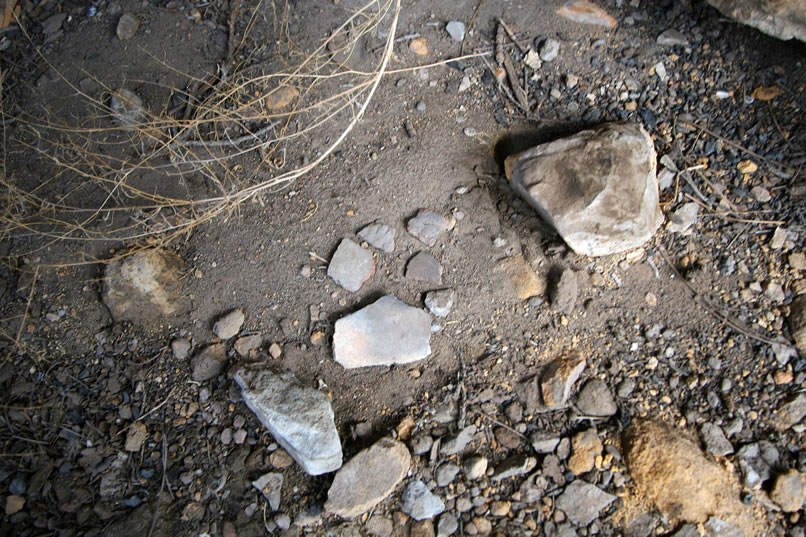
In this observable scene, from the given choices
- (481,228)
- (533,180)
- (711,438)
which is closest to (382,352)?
Result: (481,228)

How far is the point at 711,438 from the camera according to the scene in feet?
6.07

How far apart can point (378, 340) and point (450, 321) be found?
0.88ft

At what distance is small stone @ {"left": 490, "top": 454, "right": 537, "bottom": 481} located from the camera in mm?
1824

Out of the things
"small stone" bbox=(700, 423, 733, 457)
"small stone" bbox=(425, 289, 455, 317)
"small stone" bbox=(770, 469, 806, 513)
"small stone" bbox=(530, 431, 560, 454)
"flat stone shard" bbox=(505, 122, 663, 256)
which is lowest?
"small stone" bbox=(770, 469, 806, 513)

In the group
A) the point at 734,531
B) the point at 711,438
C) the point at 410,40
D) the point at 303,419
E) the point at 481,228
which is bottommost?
the point at 734,531

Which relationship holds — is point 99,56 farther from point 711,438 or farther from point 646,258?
point 711,438

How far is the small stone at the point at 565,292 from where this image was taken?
198 centimetres

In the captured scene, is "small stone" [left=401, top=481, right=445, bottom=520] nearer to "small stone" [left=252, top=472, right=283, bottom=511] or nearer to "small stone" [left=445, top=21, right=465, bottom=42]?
"small stone" [left=252, top=472, right=283, bottom=511]

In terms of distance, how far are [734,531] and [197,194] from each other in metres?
2.16

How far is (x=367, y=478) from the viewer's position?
181 cm

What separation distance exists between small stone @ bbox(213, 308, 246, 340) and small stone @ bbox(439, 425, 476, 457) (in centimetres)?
84

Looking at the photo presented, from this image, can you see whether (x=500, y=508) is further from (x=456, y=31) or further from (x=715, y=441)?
(x=456, y=31)

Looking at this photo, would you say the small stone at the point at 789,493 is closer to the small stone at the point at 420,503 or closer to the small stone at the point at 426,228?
the small stone at the point at 420,503

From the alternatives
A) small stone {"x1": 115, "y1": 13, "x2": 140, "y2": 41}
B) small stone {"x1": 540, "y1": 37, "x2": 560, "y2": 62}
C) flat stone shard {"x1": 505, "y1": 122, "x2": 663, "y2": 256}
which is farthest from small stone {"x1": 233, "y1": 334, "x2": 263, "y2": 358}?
small stone {"x1": 540, "y1": 37, "x2": 560, "y2": 62}
